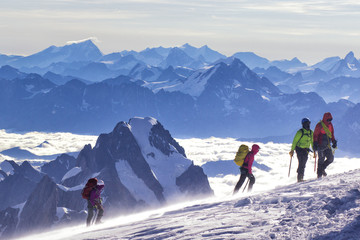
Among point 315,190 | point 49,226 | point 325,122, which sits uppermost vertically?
point 325,122

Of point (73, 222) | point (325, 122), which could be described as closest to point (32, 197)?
point (73, 222)

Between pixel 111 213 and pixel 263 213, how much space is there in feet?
594

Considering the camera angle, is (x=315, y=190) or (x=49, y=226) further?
(x=49, y=226)

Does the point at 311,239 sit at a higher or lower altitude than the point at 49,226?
higher

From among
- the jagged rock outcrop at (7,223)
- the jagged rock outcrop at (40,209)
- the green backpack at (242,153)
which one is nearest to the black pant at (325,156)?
the green backpack at (242,153)

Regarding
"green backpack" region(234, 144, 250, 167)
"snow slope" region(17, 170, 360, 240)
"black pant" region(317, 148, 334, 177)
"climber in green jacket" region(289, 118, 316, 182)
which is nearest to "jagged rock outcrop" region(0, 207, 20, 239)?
"green backpack" region(234, 144, 250, 167)

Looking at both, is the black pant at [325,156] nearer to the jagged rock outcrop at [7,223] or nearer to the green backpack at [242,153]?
the green backpack at [242,153]

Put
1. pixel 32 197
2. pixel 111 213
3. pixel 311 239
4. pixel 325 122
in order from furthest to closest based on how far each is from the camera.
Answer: pixel 111 213
pixel 32 197
pixel 325 122
pixel 311 239

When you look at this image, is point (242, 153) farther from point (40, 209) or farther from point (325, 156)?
point (40, 209)

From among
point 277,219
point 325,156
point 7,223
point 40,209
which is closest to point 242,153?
point 325,156

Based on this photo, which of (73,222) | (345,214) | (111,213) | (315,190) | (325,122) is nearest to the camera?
(345,214)

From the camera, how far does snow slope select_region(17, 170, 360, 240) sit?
47.0 feet

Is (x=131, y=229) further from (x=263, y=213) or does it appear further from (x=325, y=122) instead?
(x=325, y=122)

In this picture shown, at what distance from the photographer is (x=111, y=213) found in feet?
630
